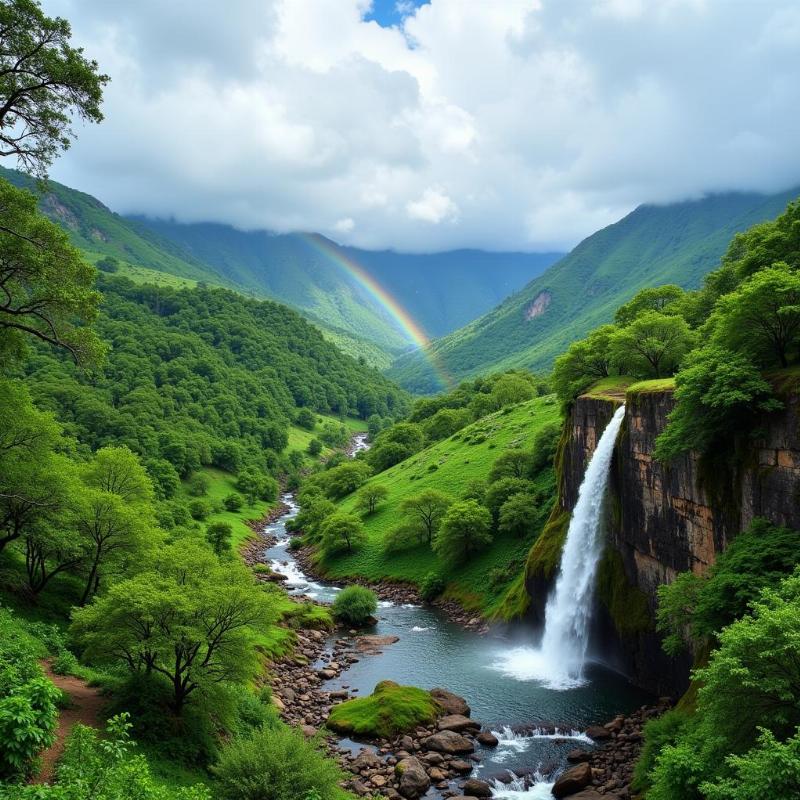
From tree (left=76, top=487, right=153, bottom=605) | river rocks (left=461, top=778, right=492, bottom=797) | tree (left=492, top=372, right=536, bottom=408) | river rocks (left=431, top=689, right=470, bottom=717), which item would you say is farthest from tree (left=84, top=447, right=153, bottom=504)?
tree (left=492, top=372, right=536, bottom=408)

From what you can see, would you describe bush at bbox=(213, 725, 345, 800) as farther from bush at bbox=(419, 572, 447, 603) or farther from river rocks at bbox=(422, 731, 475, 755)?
bush at bbox=(419, 572, 447, 603)

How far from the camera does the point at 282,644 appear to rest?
5134 centimetres

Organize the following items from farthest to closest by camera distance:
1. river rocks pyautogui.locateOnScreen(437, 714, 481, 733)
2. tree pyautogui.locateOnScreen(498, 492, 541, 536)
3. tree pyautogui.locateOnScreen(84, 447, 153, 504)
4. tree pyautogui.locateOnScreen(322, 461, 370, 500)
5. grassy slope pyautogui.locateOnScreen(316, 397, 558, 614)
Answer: tree pyautogui.locateOnScreen(322, 461, 370, 500), tree pyautogui.locateOnScreen(498, 492, 541, 536), grassy slope pyautogui.locateOnScreen(316, 397, 558, 614), tree pyautogui.locateOnScreen(84, 447, 153, 504), river rocks pyautogui.locateOnScreen(437, 714, 481, 733)

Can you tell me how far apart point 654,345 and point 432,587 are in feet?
122

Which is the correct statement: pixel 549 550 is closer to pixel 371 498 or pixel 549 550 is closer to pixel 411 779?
pixel 411 779

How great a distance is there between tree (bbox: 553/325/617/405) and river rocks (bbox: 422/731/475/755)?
125 feet

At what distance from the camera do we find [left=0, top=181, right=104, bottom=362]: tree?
24.0 m

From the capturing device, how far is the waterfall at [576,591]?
155 feet

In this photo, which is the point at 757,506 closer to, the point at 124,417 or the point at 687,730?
the point at 687,730

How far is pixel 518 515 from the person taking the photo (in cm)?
6862

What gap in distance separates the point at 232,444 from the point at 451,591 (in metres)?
87.6

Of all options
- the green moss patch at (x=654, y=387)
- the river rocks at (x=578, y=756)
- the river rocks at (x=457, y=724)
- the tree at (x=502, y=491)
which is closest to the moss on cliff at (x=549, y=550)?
the tree at (x=502, y=491)

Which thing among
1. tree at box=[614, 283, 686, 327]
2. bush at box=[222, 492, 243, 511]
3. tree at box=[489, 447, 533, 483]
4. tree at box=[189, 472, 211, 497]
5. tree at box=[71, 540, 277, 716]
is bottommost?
bush at box=[222, 492, 243, 511]

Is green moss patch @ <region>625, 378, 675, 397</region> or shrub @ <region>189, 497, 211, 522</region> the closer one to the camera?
green moss patch @ <region>625, 378, 675, 397</region>
